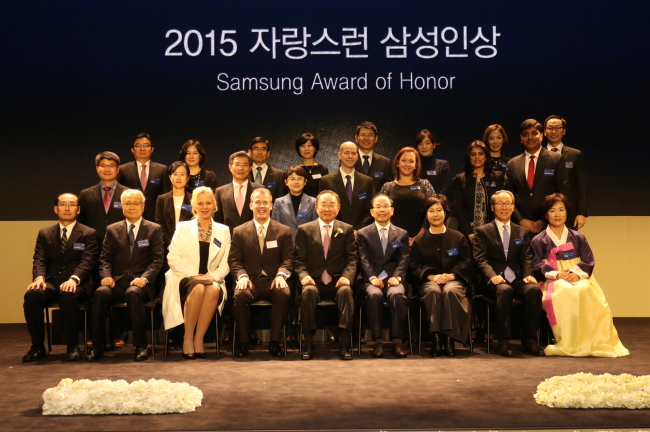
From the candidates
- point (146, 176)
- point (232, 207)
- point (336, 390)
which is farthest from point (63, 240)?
point (336, 390)

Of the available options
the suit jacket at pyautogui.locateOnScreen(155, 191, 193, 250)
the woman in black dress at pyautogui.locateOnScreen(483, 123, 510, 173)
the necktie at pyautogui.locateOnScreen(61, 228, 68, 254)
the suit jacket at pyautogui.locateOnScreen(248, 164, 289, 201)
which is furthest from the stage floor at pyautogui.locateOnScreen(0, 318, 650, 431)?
the woman in black dress at pyautogui.locateOnScreen(483, 123, 510, 173)

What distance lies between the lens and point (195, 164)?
6383 mm

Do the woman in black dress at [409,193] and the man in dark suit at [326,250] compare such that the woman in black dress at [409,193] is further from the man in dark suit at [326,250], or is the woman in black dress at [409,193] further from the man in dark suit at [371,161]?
the man in dark suit at [326,250]

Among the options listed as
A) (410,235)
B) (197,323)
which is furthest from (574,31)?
(197,323)

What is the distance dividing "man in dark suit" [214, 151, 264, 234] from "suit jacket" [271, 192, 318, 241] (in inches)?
8.9

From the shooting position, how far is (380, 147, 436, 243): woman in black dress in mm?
6090

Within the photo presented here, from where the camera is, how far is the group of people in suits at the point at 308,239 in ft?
18.3

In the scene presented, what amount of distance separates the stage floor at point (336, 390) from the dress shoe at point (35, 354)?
0.09 meters

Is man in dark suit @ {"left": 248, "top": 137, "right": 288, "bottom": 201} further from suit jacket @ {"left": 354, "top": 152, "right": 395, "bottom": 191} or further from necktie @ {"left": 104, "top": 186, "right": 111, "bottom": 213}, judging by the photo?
necktie @ {"left": 104, "top": 186, "right": 111, "bottom": 213}

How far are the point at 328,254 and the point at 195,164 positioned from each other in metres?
1.48

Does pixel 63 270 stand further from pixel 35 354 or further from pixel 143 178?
pixel 143 178

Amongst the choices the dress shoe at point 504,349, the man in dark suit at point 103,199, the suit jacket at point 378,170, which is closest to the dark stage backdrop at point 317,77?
the suit jacket at point 378,170

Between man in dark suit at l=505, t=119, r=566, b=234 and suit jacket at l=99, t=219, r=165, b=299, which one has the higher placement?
man in dark suit at l=505, t=119, r=566, b=234

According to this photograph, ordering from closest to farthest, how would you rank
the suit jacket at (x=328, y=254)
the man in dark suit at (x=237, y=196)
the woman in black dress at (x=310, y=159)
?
the suit jacket at (x=328, y=254), the man in dark suit at (x=237, y=196), the woman in black dress at (x=310, y=159)
